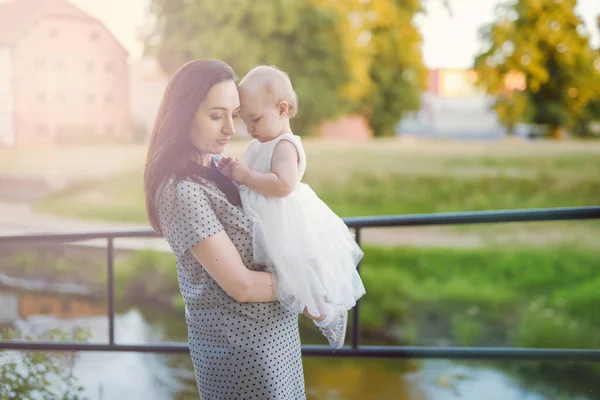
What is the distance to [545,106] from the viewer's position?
32.6 ft

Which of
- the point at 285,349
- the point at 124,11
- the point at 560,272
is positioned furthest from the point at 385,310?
the point at 285,349

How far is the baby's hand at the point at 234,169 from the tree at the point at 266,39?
7943mm

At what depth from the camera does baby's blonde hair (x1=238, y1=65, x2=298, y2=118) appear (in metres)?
1.09

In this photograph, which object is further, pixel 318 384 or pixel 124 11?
pixel 124 11

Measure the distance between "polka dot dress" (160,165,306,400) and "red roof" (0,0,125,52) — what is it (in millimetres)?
6834

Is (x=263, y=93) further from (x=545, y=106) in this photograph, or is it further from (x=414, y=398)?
(x=545, y=106)

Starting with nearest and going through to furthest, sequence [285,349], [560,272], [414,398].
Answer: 1. [285,349]
2. [414,398]
3. [560,272]

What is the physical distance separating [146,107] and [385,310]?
393cm

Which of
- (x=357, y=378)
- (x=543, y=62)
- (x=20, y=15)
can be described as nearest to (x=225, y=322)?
(x=357, y=378)

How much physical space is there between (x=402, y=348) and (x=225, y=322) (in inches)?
32.8

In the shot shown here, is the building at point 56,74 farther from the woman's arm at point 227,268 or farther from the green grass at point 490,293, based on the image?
the woman's arm at point 227,268

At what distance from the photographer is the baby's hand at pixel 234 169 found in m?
1.07

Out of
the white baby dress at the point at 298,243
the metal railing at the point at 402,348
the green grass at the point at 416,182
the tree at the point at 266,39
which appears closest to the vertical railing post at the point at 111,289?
the metal railing at the point at 402,348

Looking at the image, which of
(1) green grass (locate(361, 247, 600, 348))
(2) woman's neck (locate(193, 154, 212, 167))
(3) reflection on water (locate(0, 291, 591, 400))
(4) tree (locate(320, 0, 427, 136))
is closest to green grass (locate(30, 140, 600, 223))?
(4) tree (locate(320, 0, 427, 136))
